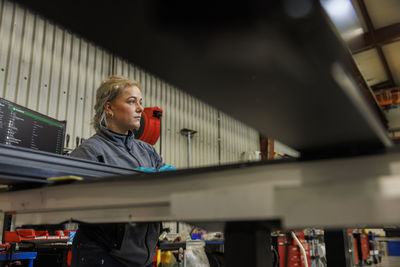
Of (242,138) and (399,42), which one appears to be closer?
(399,42)

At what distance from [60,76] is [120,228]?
3.32 m

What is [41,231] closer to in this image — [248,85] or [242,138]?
[248,85]

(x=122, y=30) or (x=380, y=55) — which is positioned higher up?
(x=380, y=55)

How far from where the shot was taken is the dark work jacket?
1.02 metres

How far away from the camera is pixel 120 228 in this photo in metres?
1.02

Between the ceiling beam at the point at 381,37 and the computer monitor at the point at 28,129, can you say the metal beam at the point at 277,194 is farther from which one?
the ceiling beam at the point at 381,37

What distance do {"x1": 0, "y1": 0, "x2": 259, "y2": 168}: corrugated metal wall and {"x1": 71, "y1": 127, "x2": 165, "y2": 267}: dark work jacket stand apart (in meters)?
1.49

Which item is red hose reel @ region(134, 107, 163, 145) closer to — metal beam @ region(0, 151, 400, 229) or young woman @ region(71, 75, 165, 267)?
young woman @ region(71, 75, 165, 267)

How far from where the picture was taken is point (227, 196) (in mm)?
404

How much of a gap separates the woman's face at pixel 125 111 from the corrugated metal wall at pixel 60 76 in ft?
4.50

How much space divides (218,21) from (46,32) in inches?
159

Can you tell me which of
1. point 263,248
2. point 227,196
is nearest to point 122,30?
point 227,196

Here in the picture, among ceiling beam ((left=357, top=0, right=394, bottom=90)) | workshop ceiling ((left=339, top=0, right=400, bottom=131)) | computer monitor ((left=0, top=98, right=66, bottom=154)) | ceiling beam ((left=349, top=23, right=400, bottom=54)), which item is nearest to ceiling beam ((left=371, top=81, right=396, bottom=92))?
workshop ceiling ((left=339, top=0, right=400, bottom=131))

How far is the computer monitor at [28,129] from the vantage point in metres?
1.88
